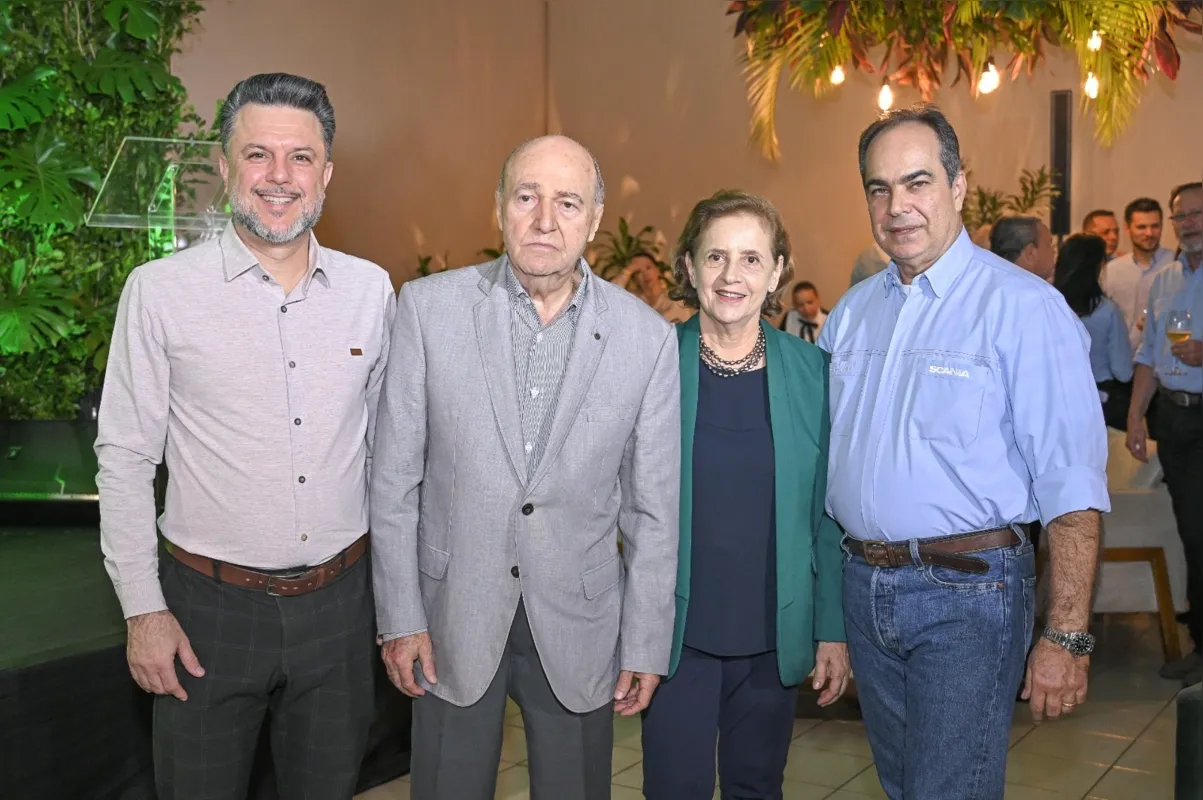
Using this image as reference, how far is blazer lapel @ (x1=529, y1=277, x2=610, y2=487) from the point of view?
7.47ft

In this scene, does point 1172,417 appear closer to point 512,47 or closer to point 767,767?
point 767,767

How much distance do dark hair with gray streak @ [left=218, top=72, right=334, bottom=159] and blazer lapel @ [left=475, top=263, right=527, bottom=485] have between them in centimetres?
49

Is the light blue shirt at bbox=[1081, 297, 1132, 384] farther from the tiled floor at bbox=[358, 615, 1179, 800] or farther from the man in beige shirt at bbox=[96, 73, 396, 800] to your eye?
the man in beige shirt at bbox=[96, 73, 396, 800]

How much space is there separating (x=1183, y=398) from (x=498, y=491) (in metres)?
3.77

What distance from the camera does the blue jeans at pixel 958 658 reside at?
2283mm

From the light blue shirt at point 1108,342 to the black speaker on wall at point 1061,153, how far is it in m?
3.71

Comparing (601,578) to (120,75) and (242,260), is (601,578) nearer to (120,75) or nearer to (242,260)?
(242,260)

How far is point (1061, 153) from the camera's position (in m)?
9.23

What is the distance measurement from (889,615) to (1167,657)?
11.6ft

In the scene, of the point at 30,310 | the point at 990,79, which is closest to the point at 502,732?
the point at 30,310

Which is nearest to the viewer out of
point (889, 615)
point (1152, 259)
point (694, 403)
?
point (889, 615)

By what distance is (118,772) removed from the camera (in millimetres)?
3234

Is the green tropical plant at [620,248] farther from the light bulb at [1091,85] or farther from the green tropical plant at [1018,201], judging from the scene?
the light bulb at [1091,85]

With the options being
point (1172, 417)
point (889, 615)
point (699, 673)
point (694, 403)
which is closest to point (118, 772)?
point (699, 673)
